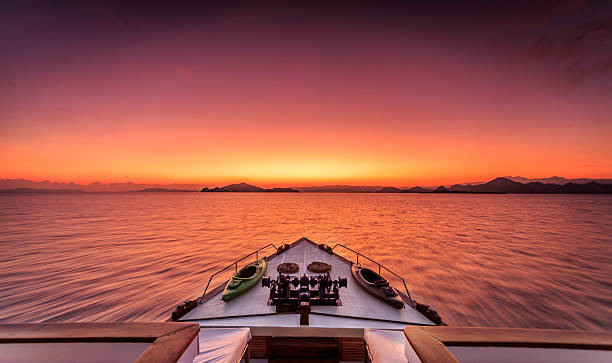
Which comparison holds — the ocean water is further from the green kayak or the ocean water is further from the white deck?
the white deck

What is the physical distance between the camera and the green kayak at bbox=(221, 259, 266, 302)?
361 inches

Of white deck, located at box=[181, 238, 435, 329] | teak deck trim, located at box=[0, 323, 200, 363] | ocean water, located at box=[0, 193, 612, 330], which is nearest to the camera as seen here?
teak deck trim, located at box=[0, 323, 200, 363]

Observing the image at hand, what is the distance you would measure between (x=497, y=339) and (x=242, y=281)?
9.08 m

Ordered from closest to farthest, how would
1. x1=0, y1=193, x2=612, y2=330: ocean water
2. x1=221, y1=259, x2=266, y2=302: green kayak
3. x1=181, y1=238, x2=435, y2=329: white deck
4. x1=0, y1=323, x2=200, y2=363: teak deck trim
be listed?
x1=0, y1=323, x2=200, y2=363: teak deck trim
x1=181, y1=238, x2=435, y2=329: white deck
x1=221, y1=259, x2=266, y2=302: green kayak
x1=0, y1=193, x2=612, y2=330: ocean water

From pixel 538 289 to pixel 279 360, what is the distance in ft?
67.1

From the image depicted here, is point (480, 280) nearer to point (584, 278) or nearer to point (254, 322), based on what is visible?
point (584, 278)

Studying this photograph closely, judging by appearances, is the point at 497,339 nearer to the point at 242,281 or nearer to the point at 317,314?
the point at 317,314

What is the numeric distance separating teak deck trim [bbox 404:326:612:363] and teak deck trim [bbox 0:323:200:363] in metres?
3.18

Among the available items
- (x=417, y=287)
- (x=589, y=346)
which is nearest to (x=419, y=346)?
(x=589, y=346)

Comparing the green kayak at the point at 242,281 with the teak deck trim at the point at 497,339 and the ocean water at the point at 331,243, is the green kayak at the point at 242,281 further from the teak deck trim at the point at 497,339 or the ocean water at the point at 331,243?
Result: the teak deck trim at the point at 497,339

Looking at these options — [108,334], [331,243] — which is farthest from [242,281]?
[331,243]

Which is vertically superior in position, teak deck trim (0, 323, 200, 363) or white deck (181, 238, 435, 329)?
teak deck trim (0, 323, 200, 363)

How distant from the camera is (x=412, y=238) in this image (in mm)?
31078

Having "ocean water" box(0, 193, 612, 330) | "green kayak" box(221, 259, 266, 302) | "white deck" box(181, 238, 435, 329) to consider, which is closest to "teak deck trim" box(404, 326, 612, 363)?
"white deck" box(181, 238, 435, 329)
